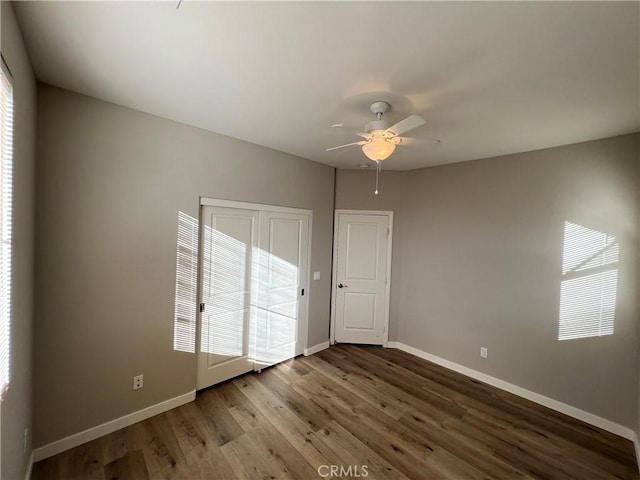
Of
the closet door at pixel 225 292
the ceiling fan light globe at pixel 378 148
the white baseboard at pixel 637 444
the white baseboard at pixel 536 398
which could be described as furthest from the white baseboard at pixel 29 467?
the white baseboard at pixel 637 444

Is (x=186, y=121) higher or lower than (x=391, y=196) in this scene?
higher

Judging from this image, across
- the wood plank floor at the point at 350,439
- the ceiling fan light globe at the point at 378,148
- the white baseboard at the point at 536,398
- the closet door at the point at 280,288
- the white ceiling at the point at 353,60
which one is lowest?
the wood plank floor at the point at 350,439

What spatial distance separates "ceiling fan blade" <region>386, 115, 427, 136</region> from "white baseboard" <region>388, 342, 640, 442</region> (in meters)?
3.15

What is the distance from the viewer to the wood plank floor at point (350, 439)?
191 centimetres

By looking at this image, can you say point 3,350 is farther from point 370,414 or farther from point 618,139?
point 618,139

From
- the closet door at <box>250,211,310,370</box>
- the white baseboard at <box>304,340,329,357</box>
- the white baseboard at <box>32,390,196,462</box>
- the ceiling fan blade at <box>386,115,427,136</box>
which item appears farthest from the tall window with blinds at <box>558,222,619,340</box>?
the white baseboard at <box>32,390,196,462</box>

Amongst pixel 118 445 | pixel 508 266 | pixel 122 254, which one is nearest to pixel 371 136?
pixel 122 254

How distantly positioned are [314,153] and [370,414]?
291 cm

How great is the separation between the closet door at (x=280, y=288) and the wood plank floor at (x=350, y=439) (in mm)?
437

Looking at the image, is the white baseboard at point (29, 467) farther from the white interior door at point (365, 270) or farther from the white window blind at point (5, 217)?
the white interior door at point (365, 270)

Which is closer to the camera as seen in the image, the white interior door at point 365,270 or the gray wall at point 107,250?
the gray wall at point 107,250

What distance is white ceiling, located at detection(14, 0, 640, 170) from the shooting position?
120 cm

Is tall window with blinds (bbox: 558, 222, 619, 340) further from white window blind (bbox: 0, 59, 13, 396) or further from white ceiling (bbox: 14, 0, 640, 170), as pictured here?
white window blind (bbox: 0, 59, 13, 396)

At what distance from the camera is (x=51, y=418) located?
1936 mm
